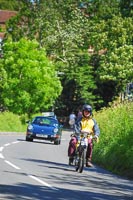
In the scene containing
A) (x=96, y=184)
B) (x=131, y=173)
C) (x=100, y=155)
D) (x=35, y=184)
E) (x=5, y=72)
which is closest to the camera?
(x=35, y=184)

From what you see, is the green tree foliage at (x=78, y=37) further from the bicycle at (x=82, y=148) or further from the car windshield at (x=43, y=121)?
the bicycle at (x=82, y=148)

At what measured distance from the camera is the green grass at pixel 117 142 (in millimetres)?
20362

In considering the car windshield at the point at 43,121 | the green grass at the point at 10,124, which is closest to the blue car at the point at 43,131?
the car windshield at the point at 43,121

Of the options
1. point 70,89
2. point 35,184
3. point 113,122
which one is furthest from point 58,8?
point 35,184

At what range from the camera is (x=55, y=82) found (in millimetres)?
72375

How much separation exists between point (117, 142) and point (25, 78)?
47.3 meters

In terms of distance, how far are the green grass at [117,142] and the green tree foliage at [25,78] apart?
41.2 m

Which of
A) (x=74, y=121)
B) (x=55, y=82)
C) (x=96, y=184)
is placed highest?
(x=55, y=82)

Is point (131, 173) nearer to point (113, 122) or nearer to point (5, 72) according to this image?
point (113, 122)

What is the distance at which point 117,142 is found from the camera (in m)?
22.6

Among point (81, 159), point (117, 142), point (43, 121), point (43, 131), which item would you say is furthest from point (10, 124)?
point (81, 159)

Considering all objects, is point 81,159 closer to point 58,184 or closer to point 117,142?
point 58,184

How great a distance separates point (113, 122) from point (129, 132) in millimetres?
3795

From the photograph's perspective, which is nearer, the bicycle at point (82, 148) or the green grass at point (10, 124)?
the bicycle at point (82, 148)
